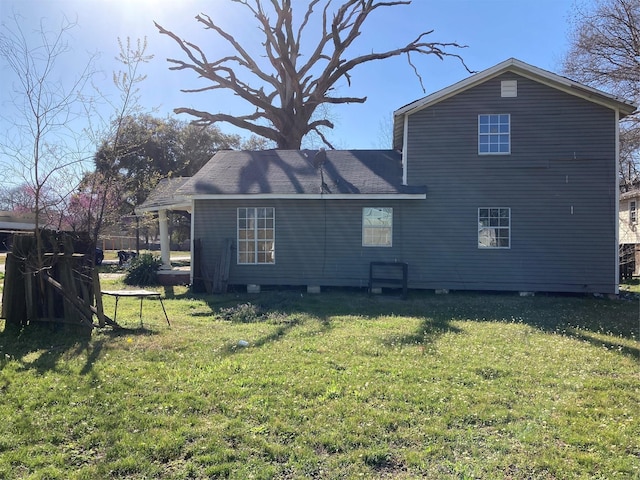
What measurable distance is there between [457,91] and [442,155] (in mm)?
1747

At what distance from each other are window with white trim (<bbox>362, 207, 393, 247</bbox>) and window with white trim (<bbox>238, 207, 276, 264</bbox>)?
261 cm

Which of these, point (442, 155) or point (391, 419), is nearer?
point (391, 419)

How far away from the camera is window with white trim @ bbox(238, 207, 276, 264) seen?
41.6 feet

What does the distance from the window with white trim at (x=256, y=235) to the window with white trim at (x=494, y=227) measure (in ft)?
18.8

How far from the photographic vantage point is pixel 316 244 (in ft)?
41.1

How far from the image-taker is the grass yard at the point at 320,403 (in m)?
3.12

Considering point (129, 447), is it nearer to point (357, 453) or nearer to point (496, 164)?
point (357, 453)

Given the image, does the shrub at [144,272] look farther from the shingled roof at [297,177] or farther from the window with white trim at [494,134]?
the window with white trim at [494,134]

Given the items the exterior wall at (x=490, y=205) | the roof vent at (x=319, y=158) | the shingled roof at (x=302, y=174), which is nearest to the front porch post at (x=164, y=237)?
the shingled roof at (x=302, y=174)

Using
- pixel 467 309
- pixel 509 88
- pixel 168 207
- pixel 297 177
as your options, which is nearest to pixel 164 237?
pixel 168 207

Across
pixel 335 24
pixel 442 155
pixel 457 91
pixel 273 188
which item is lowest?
pixel 273 188

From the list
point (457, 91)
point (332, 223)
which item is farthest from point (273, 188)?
point (457, 91)

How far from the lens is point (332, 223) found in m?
12.5

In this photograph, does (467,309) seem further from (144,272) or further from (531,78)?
(144,272)
